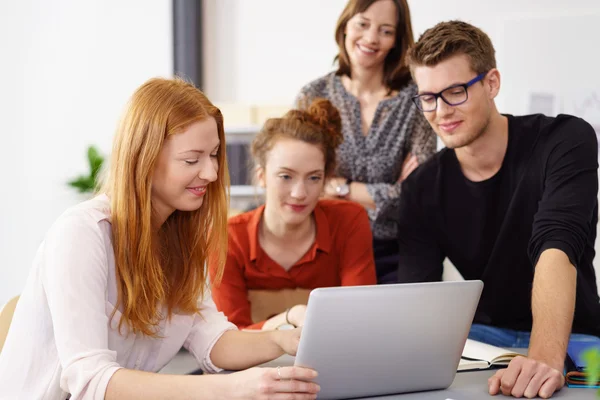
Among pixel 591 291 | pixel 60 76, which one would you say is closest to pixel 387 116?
pixel 591 291

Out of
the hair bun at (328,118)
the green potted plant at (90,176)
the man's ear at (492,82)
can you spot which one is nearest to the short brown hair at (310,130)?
the hair bun at (328,118)

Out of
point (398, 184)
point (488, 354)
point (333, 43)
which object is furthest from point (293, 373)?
point (333, 43)

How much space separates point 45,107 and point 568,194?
3884 millimetres

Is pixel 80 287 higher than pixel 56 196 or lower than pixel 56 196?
higher

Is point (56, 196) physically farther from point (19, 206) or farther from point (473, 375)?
point (473, 375)

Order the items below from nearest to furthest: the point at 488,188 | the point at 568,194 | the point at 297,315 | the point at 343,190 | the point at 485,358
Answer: the point at 485,358 → the point at 568,194 → the point at 297,315 → the point at 488,188 → the point at 343,190

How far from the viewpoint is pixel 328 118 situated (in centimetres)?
234

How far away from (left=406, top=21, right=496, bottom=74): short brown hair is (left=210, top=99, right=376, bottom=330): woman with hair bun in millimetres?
437

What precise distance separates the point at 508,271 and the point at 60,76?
3.64 meters

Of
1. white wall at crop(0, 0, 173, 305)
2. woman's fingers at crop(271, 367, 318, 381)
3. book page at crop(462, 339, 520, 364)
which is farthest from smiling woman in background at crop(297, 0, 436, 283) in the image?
white wall at crop(0, 0, 173, 305)

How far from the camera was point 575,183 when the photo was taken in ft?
5.98

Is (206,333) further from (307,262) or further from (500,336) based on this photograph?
(500,336)

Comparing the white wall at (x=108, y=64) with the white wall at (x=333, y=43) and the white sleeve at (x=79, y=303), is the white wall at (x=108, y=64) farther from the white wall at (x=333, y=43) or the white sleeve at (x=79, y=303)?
the white sleeve at (x=79, y=303)

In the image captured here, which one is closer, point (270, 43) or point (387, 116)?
point (387, 116)
